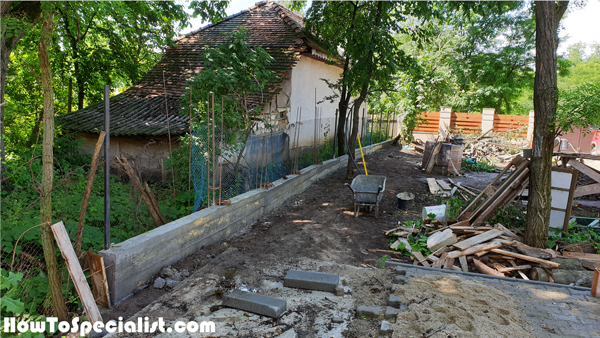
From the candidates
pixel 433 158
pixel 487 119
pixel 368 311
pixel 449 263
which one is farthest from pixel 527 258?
pixel 487 119

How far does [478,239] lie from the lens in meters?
6.10

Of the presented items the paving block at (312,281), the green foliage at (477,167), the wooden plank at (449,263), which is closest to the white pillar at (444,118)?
the green foliage at (477,167)

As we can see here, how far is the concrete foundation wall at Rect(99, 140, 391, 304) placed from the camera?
444cm

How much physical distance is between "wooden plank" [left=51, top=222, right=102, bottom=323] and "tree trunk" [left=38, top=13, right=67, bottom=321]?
0.15 m

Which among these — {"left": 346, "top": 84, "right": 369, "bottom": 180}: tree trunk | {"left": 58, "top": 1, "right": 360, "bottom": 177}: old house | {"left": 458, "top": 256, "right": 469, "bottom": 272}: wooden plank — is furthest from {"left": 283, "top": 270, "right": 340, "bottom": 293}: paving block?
{"left": 346, "top": 84, "right": 369, "bottom": 180}: tree trunk

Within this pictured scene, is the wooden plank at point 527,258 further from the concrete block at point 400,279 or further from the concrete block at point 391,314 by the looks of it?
the concrete block at point 391,314

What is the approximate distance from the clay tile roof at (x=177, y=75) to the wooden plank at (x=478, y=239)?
6487 millimetres

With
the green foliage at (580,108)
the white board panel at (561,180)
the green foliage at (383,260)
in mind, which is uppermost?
the green foliage at (580,108)

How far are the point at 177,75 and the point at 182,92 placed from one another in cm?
154

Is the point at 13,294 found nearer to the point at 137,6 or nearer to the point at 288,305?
the point at 288,305

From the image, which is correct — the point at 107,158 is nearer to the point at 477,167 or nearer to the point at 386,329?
the point at 386,329

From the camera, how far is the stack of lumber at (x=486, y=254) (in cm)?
553

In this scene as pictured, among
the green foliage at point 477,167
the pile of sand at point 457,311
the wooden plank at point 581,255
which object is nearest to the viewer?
the pile of sand at point 457,311

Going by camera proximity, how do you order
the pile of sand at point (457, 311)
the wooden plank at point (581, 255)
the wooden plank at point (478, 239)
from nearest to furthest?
1. the pile of sand at point (457, 311)
2. the wooden plank at point (581, 255)
3. the wooden plank at point (478, 239)
